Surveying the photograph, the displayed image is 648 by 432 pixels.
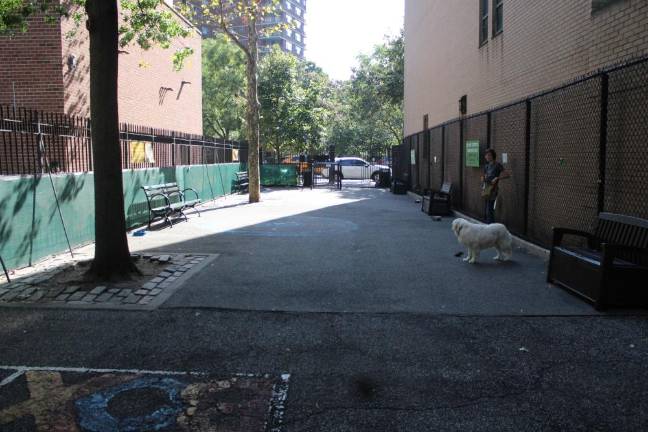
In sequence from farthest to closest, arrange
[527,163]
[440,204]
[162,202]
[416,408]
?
[440,204]
[162,202]
[527,163]
[416,408]

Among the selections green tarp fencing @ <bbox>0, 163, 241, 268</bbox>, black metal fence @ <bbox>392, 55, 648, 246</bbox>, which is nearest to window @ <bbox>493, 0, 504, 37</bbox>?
black metal fence @ <bbox>392, 55, 648, 246</bbox>

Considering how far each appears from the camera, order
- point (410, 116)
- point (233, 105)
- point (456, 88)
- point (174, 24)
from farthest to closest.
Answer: point (233, 105) < point (410, 116) < point (456, 88) < point (174, 24)

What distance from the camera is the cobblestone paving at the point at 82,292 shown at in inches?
Answer: 259

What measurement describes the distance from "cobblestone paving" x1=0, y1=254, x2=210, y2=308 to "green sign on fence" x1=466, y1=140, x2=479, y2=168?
28.1 feet

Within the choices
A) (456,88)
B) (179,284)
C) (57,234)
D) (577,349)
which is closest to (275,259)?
(179,284)

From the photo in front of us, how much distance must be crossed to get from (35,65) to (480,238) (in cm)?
1136

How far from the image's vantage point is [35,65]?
13742 millimetres

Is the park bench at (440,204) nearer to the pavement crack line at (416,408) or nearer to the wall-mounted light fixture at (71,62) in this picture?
the wall-mounted light fixture at (71,62)

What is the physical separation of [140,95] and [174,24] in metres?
6.03

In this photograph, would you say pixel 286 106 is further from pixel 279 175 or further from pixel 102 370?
pixel 102 370

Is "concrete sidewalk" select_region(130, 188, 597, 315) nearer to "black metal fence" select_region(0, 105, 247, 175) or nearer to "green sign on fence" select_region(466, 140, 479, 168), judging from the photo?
"green sign on fence" select_region(466, 140, 479, 168)

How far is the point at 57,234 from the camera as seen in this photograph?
31.2ft

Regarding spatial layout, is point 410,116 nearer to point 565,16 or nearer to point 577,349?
point 565,16

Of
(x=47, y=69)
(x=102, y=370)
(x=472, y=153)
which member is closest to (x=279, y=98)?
(x=47, y=69)
